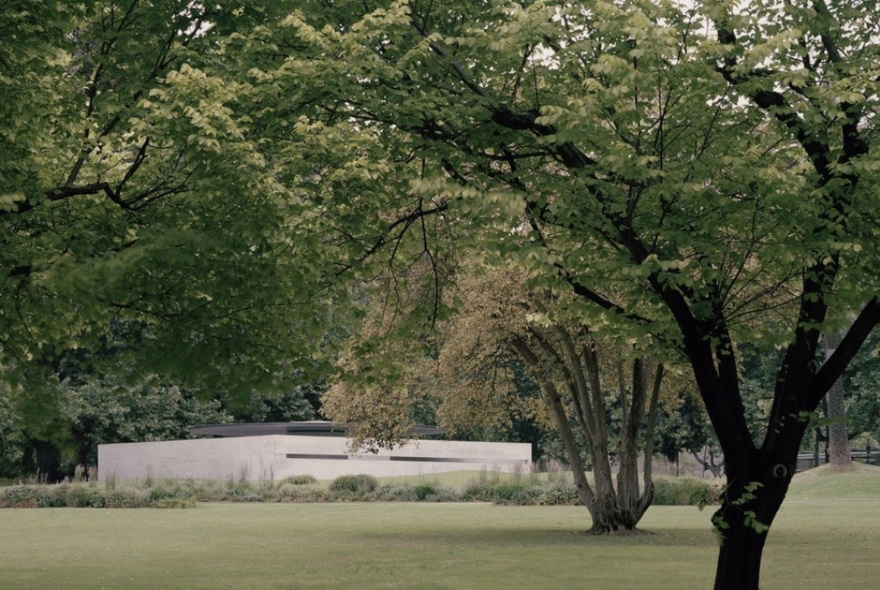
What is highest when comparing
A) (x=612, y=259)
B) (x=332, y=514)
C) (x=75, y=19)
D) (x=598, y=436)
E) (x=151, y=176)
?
(x=75, y=19)

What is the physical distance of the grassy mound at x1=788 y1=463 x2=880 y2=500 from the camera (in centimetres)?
4728

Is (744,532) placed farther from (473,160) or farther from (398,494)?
(398,494)

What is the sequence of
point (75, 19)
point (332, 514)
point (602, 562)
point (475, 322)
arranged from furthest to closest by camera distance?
point (332, 514)
point (475, 322)
point (602, 562)
point (75, 19)

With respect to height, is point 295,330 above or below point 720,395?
above

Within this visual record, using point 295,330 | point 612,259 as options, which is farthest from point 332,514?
point 612,259

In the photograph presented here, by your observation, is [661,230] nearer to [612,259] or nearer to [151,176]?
[612,259]

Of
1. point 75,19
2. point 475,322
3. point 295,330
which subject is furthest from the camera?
point 475,322

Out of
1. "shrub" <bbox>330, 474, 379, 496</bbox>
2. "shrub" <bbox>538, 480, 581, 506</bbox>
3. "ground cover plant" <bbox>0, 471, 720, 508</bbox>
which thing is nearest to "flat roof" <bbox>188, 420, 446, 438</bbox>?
"ground cover plant" <bbox>0, 471, 720, 508</bbox>

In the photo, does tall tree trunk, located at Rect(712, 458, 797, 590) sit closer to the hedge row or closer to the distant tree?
the distant tree

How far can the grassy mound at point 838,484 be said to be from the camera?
47281mm

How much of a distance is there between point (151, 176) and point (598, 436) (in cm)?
1629

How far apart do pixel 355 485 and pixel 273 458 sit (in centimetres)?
795

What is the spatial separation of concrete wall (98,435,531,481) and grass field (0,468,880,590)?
17.4 metres

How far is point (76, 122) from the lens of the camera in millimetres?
13555
